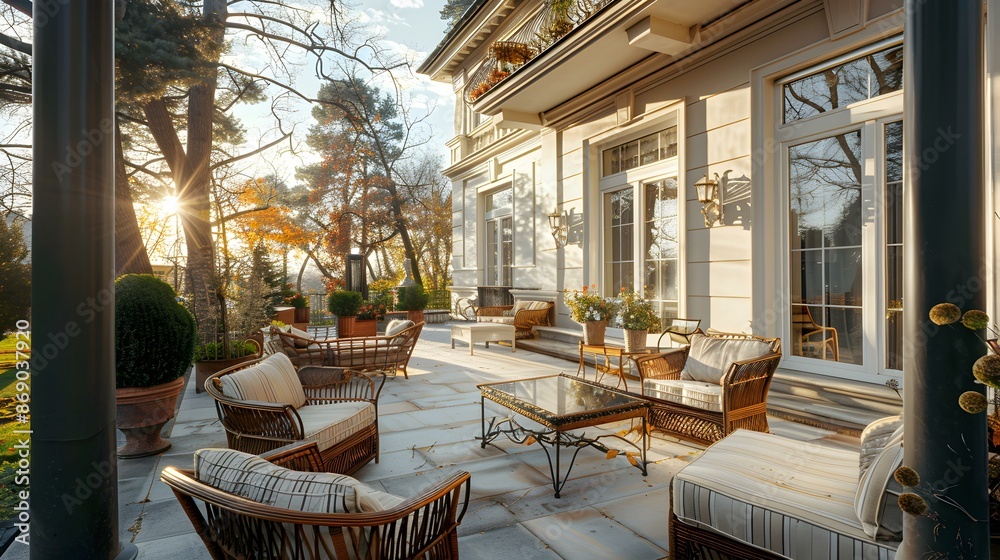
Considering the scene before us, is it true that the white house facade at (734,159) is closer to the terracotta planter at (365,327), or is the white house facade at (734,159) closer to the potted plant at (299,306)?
the terracotta planter at (365,327)

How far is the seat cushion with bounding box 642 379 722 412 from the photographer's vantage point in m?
3.65

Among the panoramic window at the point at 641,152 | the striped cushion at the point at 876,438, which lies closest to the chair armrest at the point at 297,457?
the striped cushion at the point at 876,438

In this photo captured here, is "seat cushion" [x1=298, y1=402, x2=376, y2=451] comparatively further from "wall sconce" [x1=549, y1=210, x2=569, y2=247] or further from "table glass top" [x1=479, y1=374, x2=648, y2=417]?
"wall sconce" [x1=549, y1=210, x2=569, y2=247]

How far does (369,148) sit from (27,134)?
1172cm

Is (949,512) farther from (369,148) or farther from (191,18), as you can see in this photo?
(369,148)

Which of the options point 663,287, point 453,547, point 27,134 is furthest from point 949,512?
point 27,134

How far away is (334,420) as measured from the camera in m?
3.08

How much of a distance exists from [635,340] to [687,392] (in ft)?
4.77

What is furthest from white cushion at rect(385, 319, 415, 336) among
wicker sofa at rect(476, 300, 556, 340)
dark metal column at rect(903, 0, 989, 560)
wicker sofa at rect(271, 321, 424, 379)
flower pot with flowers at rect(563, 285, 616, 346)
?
dark metal column at rect(903, 0, 989, 560)

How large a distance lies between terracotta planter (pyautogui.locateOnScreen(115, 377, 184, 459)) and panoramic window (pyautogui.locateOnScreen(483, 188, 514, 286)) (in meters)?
7.36

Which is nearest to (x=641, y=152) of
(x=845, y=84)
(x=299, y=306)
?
(x=845, y=84)

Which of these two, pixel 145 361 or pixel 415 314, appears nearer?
pixel 145 361

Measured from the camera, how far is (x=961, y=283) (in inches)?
44.9

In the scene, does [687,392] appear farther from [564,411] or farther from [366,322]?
[366,322]
